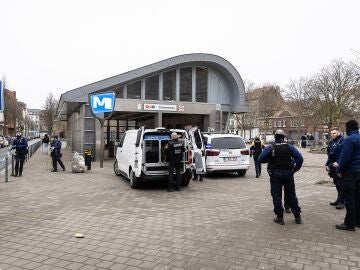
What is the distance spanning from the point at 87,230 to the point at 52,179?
23.7 ft

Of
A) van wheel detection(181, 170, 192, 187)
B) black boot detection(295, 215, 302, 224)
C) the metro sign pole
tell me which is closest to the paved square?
black boot detection(295, 215, 302, 224)

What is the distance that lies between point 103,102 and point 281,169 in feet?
41.7

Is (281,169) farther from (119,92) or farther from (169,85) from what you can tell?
(169,85)

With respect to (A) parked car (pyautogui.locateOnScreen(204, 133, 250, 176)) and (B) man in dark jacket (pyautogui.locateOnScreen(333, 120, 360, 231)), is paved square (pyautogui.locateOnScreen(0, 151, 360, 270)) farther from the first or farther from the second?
(A) parked car (pyautogui.locateOnScreen(204, 133, 250, 176))

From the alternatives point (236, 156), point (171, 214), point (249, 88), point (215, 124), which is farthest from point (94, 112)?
point (249, 88)

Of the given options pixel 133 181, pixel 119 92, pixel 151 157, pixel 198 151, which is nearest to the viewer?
pixel 133 181

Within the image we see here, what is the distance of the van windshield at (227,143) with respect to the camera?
540 inches

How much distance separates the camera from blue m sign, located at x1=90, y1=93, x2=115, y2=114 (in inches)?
696

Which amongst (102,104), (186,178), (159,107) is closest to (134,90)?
(159,107)

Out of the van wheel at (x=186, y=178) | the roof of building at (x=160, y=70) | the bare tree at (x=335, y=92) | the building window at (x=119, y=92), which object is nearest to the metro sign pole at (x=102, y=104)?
the roof of building at (x=160, y=70)

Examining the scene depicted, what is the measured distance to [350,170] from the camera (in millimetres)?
6203

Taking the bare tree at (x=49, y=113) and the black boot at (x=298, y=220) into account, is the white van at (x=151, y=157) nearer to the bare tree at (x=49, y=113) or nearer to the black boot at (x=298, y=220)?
the black boot at (x=298, y=220)

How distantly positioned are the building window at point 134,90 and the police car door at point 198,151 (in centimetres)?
963

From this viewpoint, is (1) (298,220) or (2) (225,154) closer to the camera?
(1) (298,220)
